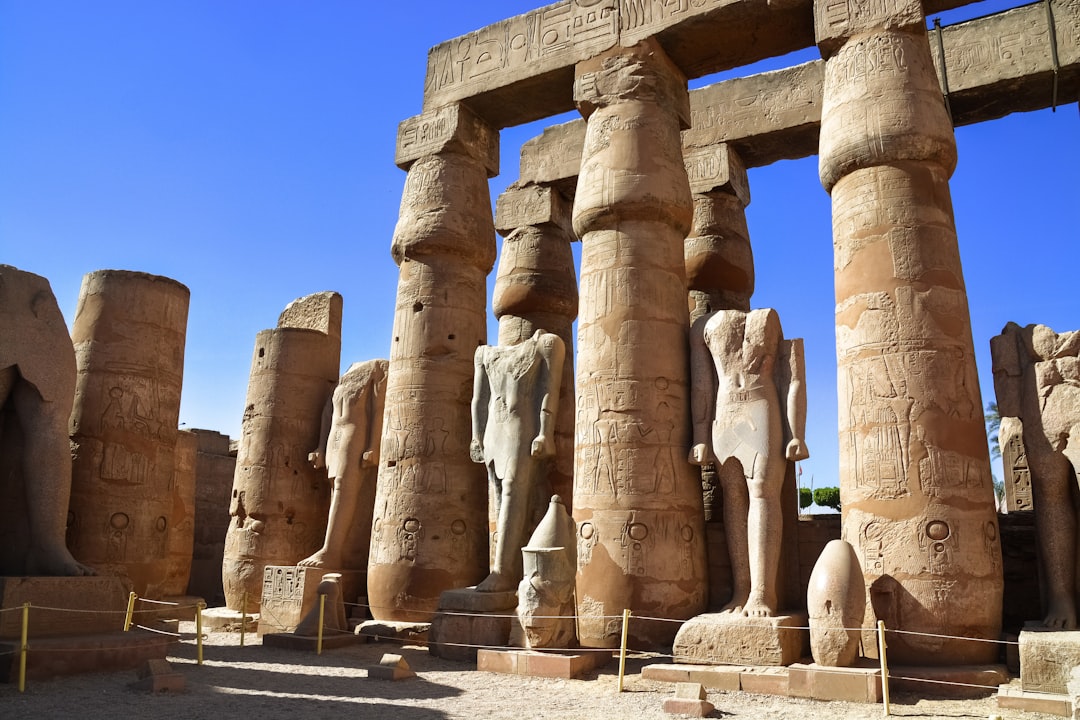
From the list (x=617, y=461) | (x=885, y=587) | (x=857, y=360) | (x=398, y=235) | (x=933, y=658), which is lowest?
(x=933, y=658)

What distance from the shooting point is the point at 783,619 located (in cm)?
771

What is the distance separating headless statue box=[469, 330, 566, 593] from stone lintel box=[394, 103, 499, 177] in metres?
3.26

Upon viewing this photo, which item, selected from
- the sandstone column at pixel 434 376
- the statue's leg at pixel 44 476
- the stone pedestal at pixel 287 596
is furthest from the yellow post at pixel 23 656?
the sandstone column at pixel 434 376

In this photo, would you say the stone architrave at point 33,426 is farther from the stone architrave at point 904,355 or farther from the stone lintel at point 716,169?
the stone lintel at point 716,169

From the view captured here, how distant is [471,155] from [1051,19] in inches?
286

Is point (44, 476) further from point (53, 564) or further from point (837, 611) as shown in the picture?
point (837, 611)

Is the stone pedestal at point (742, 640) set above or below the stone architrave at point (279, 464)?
below

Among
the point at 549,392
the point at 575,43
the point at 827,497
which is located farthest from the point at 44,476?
the point at 827,497

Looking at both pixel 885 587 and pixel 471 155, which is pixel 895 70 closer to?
pixel 885 587

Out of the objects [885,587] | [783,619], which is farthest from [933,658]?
[783,619]

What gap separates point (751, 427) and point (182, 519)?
9.77 meters

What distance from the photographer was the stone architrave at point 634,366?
28.6 feet

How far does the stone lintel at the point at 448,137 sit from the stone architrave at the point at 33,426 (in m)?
5.15

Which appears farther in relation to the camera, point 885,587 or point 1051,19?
point 1051,19
